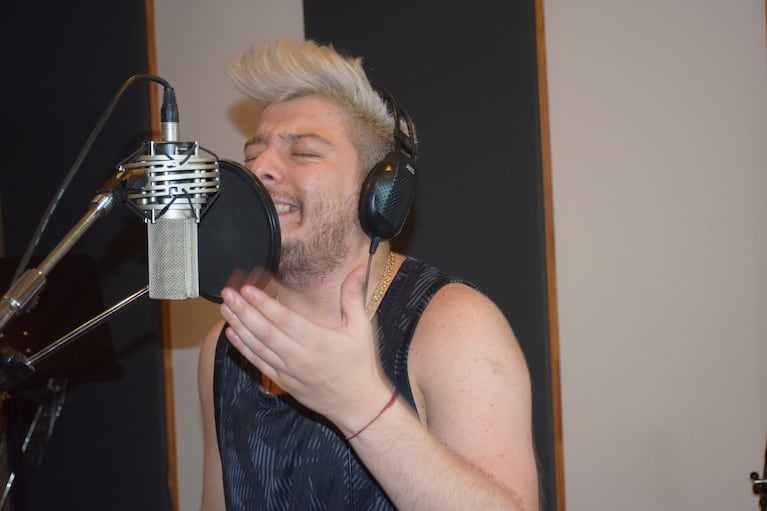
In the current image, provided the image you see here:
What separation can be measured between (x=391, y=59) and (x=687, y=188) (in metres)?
1.09

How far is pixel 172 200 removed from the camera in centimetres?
86

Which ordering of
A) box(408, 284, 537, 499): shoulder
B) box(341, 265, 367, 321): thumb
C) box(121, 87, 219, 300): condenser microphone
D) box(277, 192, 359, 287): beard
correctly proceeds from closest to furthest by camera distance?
box(121, 87, 219, 300): condenser microphone, box(341, 265, 367, 321): thumb, box(408, 284, 537, 499): shoulder, box(277, 192, 359, 287): beard

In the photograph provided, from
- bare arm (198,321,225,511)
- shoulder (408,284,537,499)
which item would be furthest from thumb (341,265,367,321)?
bare arm (198,321,225,511)

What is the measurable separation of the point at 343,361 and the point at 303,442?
1.98ft

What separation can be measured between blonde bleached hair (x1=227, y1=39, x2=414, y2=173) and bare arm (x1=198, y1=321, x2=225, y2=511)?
1.91 ft

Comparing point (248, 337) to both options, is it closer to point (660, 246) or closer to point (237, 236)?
point (237, 236)

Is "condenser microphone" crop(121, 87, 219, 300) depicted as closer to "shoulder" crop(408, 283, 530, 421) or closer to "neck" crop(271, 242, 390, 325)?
"shoulder" crop(408, 283, 530, 421)

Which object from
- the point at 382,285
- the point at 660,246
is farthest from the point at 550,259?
the point at 382,285

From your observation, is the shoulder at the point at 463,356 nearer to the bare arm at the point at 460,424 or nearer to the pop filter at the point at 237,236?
the bare arm at the point at 460,424

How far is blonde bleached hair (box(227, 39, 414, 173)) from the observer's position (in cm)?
168

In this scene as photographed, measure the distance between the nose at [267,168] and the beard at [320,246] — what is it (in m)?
0.10

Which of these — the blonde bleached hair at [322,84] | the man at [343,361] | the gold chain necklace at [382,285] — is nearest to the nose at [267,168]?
the man at [343,361]

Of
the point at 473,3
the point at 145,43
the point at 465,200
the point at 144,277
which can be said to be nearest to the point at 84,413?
the point at 144,277

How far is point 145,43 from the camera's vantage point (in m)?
3.08
